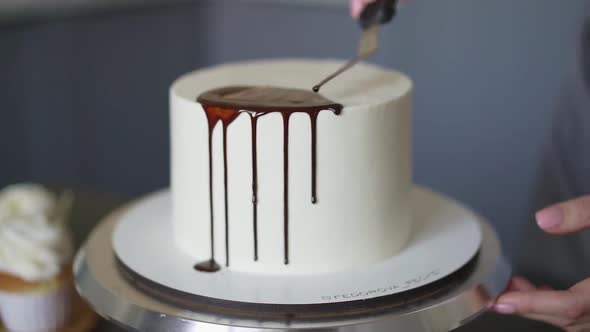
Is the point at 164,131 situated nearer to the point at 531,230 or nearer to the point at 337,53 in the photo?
the point at 337,53

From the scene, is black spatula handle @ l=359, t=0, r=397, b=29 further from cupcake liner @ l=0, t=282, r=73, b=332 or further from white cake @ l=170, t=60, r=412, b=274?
cupcake liner @ l=0, t=282, r=73, b=332

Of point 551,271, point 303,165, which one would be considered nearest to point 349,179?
point 303,165

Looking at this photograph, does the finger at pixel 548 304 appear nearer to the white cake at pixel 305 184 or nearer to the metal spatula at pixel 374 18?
the white cake at pixel 305 184

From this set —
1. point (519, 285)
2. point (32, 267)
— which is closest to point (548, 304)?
point (519, 285)

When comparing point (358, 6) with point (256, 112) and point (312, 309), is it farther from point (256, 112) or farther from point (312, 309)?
point (312, 309)

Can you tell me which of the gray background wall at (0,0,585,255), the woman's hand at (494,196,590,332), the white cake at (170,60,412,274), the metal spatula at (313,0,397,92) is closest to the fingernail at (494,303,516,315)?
the woman's hand at (494,196,590,332)

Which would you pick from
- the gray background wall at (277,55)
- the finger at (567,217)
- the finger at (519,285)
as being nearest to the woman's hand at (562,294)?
the finger at (567,217)
